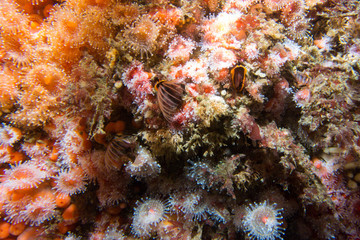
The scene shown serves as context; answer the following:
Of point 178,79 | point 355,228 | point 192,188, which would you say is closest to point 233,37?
point 178,79

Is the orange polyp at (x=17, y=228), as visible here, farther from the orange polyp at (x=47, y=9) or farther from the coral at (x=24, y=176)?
the orange polyp at (x=47, y=9)

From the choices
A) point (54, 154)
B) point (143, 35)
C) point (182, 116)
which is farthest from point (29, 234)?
point (143, 35)

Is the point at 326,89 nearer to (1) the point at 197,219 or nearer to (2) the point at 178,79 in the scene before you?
(2) the point at 178,79

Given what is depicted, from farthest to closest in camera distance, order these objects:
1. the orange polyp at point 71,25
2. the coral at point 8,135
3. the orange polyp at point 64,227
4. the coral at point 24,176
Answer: the orange polyp at point 64,227 < the coral at point 8,135 < the coral at point 24,176 < the orange polyp at point 71,25

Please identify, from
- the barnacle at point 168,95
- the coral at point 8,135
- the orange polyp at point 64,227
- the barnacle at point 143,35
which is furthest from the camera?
the orange polyp at point 64,227

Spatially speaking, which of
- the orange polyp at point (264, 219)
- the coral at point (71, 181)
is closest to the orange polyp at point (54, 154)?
the coral at point (71, 181)

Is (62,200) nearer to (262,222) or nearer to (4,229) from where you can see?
(4,229)
